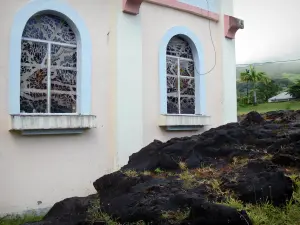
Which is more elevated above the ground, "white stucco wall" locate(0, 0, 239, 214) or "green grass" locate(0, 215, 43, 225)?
"white stucco wall" locate(0, 0, 239, 214)

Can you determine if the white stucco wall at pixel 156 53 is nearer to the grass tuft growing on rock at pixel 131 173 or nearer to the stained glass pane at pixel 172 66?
the stained glass pane at pixel 172 66

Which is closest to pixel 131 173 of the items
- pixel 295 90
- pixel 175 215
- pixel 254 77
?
pixel 175 215

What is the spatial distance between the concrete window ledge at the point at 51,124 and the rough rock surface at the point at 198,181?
3.57 ft

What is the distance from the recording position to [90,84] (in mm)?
5676

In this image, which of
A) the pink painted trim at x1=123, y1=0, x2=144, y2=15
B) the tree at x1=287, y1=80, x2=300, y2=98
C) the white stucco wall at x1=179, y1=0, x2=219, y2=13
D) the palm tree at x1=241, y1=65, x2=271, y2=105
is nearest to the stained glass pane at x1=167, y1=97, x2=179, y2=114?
the pink painted trim at x1=123, y1=0, x2=144, y2=15

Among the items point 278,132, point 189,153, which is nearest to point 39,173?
point 189,153

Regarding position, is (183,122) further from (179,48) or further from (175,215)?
(175,215)

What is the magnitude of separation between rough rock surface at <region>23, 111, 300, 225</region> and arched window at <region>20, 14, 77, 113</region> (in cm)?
163

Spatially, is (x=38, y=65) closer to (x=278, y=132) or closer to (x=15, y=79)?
(x=15, y=79)

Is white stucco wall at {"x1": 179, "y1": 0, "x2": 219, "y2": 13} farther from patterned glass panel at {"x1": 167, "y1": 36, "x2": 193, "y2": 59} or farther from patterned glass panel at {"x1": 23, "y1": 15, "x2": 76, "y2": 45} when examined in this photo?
patterned glass panel at {"x1": 23, "y1": 15, "x2": 76, "y2": 45}

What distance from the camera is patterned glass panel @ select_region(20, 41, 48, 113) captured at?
5129mm

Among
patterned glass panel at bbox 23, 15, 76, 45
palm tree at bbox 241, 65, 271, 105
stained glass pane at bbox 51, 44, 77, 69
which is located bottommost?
stained glass pane at bbox 51, 44, 77, 69

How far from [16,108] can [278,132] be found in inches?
153

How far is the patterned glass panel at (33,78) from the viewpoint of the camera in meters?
5.13
